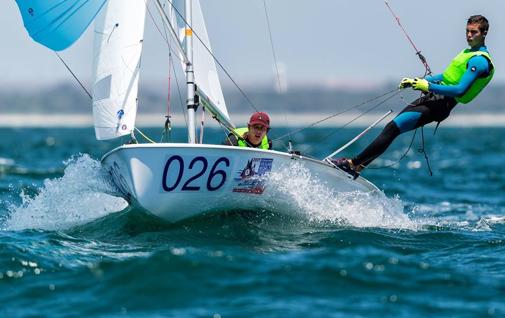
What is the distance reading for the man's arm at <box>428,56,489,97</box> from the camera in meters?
9.39

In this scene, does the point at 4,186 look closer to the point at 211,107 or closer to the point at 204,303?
the point at 211,107

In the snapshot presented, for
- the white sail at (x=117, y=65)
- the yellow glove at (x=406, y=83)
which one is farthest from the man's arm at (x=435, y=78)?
the white sail at (x=117, y=65)

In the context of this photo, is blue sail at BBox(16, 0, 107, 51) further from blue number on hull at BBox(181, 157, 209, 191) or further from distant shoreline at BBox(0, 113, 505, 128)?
Result: distant shoreline at BBox(0, 113, 505, 128)

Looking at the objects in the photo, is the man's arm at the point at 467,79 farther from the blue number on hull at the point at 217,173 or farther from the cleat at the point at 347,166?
the blue number on hull at the point at 217,173

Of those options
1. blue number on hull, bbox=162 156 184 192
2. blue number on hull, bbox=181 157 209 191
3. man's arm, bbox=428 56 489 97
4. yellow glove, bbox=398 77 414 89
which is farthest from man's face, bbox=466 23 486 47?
blue number on hull, bbox=162 156 184 192

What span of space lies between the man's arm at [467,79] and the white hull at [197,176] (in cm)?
138

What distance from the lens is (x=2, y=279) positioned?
7398mm

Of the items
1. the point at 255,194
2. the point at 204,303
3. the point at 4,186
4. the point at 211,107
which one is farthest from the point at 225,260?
the point at 4,186

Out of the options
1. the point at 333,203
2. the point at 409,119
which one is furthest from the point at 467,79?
the point at 333,203

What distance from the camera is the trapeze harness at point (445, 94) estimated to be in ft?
30.9

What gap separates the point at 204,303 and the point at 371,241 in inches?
114

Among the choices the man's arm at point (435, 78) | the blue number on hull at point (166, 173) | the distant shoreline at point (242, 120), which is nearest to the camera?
the blue number on hull at point (166, 173)

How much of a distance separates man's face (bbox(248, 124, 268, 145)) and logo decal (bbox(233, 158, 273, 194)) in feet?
2.07

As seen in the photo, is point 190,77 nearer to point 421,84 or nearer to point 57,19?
point 57,19
